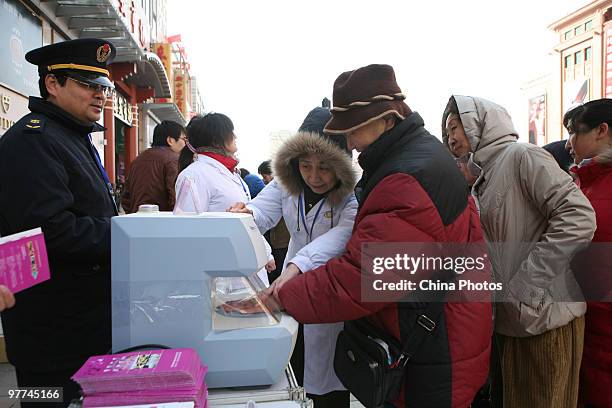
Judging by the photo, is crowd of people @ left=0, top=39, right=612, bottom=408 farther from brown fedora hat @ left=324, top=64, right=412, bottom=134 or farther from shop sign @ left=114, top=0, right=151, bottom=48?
shop sign @ left=114, top=0, right=151, bottom=48

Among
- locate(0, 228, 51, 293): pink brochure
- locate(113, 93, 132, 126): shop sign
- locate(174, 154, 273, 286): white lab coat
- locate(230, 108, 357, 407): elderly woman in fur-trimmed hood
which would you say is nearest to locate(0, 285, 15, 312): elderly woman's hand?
locate(0, 228, 51, 293): pink brochure

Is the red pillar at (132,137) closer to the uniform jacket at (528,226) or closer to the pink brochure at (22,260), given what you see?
the uniform jacket at (528,226)

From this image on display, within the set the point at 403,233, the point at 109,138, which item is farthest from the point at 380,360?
the point at 109,138

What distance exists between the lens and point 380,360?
1.26 m

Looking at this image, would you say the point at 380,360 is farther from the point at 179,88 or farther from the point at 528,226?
the point at 179,88

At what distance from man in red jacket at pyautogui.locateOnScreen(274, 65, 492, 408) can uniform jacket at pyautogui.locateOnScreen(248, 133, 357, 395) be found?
0.23m

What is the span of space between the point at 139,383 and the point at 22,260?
37 centimetres

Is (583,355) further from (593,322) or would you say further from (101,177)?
(101,177)

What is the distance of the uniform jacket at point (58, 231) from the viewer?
130cm

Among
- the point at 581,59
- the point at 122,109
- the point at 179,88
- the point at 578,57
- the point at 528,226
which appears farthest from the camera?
the point at 578,57

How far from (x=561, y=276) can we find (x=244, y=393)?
1351 mm

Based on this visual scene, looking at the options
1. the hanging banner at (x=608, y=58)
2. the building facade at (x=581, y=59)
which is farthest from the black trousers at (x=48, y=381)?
the hanging banner at (x=608, y=58)

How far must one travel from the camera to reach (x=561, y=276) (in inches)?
68.1

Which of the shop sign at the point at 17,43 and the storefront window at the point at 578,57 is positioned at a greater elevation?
the storefront window at the point at 578,57
